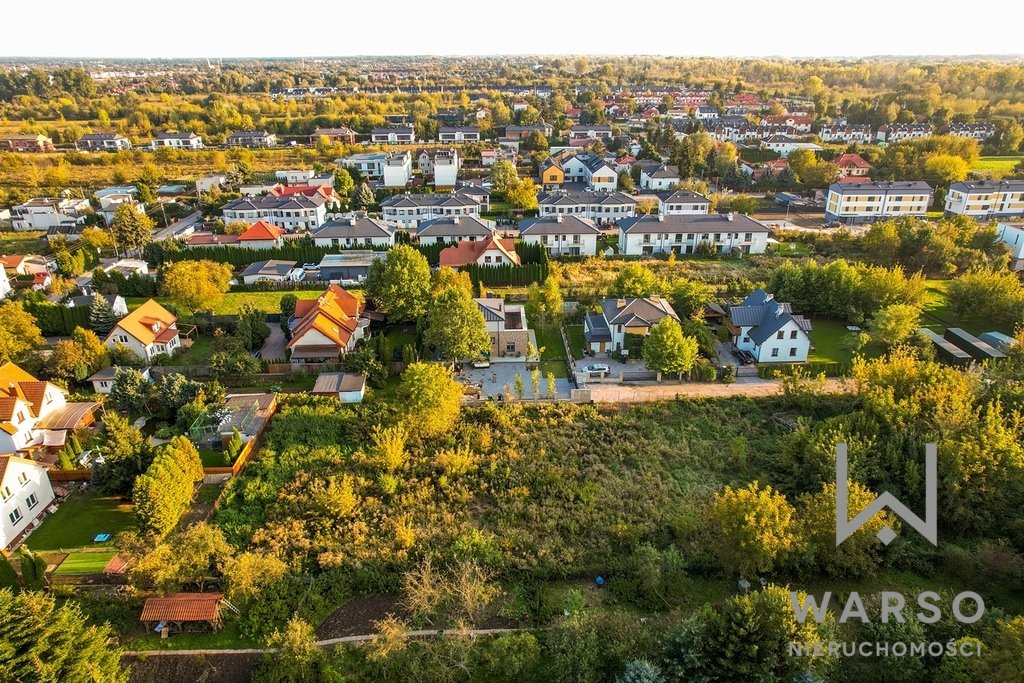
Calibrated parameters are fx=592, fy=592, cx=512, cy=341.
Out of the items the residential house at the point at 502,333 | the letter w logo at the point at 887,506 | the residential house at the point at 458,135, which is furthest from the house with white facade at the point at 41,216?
the letter w logo at the point at 887,506

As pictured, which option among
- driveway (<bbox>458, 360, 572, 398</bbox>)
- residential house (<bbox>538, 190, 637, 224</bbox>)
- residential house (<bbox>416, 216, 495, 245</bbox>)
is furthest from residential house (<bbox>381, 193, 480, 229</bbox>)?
driveway (<bbox>458, 360, 572, 398</bbox>)

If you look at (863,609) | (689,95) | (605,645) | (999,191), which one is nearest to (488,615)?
(605,645)

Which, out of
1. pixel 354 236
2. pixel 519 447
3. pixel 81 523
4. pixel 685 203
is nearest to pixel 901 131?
pixel 685 203

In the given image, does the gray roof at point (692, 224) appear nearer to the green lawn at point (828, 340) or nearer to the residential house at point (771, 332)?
the green lawn at point (828, 340)

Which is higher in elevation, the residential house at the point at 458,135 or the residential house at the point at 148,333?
the residential house at the point at 458,135

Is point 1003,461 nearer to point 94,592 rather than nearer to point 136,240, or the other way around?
point 94,592

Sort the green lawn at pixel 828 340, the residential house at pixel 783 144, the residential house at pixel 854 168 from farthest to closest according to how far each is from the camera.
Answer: the residential house at pixel 783 144 → the residential house at pixel 854 168 → the green lawn at pixel 828 340

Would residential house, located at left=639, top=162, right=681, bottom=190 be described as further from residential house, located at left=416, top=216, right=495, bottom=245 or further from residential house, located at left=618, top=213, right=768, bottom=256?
residential house, located at left=416, top=216, right=495, bottom=245
